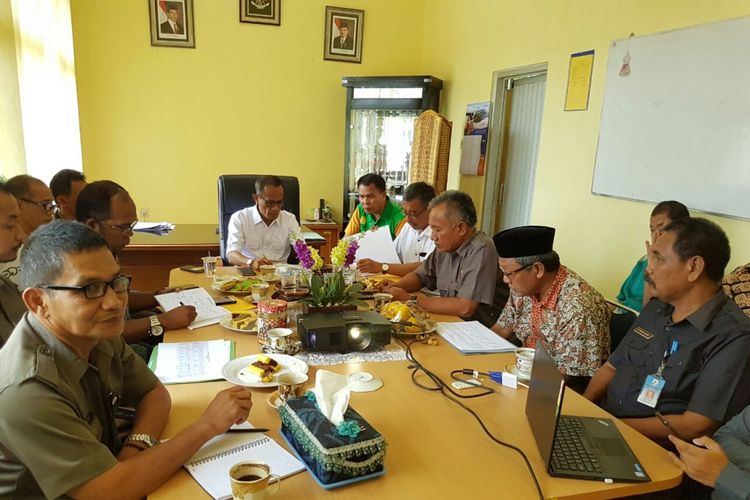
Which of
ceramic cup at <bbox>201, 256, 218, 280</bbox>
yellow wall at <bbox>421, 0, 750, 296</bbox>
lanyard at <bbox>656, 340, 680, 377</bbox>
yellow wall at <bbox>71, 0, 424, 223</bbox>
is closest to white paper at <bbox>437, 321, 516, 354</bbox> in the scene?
lanyard at <bbox>656, 340, 680, 377</bbox>

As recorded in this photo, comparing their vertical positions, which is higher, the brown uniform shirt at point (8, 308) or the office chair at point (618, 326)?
the brown uniform shirt at point (8, 308)

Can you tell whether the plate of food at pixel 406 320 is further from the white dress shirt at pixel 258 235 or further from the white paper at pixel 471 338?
the white dress shirt at pixel 258 235

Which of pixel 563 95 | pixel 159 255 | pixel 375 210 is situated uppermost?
pixel 563 95

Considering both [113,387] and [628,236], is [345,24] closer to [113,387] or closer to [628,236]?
[628,236]

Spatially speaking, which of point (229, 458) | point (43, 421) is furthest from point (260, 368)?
point (43, 421)

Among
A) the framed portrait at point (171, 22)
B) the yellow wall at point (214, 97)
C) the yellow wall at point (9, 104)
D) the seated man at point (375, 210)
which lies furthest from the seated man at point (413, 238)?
the framed portrait at point (171, 22)

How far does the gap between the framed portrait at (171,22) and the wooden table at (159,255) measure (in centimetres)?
222

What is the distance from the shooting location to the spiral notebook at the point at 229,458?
1.00 m

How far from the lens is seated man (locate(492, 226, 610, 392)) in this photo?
71.9 inches

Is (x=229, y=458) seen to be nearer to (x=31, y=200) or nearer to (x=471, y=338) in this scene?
(x=471, y=338)

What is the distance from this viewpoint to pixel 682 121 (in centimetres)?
257

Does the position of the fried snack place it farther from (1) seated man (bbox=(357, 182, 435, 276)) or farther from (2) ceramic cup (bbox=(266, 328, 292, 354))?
(1) seated man (bbox=(357, 182, 435, 276))

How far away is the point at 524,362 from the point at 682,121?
1.85 meters

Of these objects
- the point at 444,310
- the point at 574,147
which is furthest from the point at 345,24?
the point at 444,310
